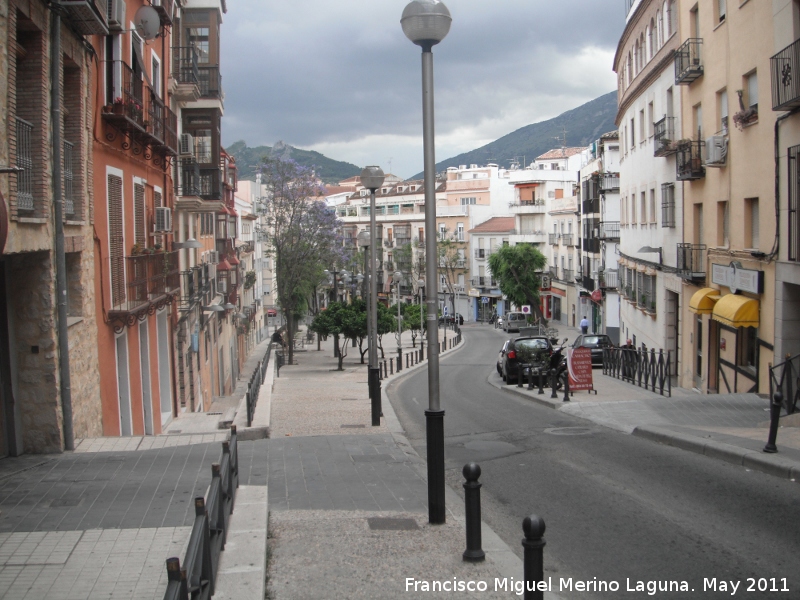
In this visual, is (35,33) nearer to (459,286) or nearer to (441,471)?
(441,471)

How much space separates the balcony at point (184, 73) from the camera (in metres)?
21.5

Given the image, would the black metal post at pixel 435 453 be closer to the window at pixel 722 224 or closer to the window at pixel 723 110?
the window at pixel 722 224

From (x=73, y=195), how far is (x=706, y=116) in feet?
52.5

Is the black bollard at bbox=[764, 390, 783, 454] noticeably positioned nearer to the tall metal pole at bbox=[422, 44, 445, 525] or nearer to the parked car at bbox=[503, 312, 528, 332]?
the tall metal pole at bbox=[422, 44, 445, 525]

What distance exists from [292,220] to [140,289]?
29.3 metres

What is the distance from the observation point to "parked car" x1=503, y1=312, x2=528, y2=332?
2569 inches

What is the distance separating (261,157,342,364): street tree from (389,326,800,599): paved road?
30.5 m

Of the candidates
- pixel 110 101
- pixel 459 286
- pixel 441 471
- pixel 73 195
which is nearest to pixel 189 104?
pixel 110 101

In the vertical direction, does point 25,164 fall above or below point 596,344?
above

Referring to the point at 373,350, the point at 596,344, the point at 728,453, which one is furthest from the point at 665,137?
the point at 728,453

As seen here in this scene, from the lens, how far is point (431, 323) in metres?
7.68

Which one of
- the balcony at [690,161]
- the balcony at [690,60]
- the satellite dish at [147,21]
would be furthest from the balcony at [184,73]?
the balcony at [690,161]

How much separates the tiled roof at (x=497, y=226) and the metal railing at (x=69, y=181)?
74.2 m

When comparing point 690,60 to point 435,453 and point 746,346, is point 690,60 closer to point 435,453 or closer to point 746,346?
point 746,346
